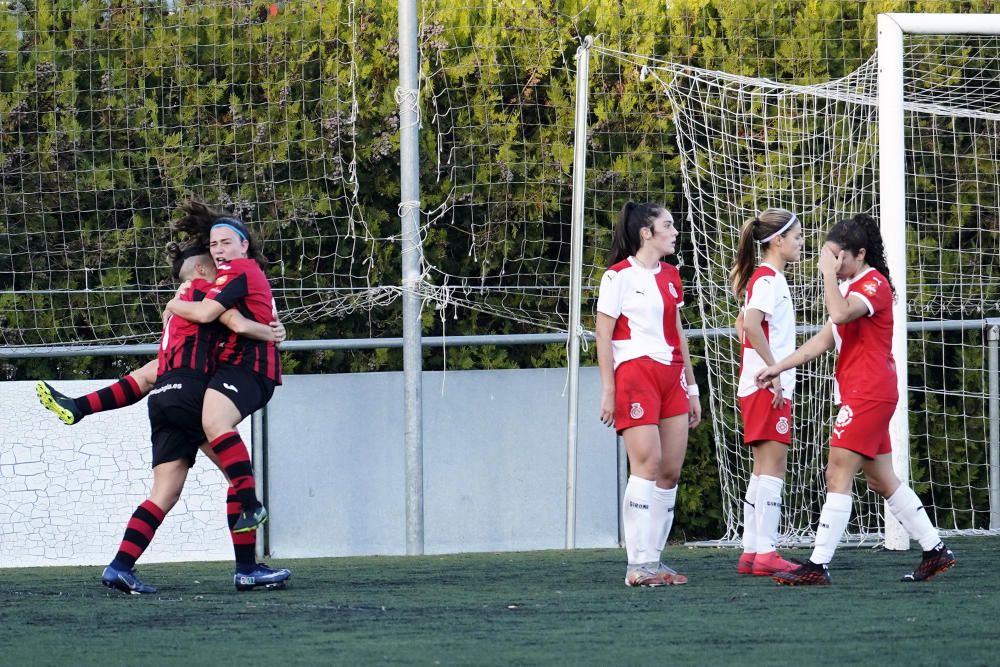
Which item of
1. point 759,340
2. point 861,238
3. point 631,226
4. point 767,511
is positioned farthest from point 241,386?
point 861,238

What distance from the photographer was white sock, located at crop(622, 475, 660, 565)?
5.68 meters

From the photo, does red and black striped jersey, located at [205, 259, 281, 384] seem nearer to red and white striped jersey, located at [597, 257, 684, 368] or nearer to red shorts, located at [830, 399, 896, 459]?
red and white striped jersey, located at [597, 257, 684, 368]

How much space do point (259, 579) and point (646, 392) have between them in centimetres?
176

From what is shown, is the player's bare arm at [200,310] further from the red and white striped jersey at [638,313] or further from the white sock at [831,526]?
the white sock at [831,526]

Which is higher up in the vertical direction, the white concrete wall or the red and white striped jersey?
the red and white striped jersey

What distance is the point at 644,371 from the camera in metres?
5.70

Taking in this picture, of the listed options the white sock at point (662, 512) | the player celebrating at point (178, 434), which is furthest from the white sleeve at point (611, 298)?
the player celebrating at point (178, 434)

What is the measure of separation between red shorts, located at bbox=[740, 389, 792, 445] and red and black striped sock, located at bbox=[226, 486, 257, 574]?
7.31ft

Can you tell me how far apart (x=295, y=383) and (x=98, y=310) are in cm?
126

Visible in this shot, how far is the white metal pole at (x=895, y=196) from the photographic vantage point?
720 centimetres

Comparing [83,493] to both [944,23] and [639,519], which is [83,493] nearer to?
[639,519]

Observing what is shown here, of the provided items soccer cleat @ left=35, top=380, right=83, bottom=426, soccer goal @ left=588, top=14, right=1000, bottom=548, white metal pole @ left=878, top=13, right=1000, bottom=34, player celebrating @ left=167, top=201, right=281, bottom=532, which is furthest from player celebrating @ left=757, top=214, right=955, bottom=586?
soccer cleat @ left=35, top=380, right=83, bottom=426

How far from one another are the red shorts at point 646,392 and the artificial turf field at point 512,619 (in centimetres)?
70

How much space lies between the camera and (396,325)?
8.71 meters
